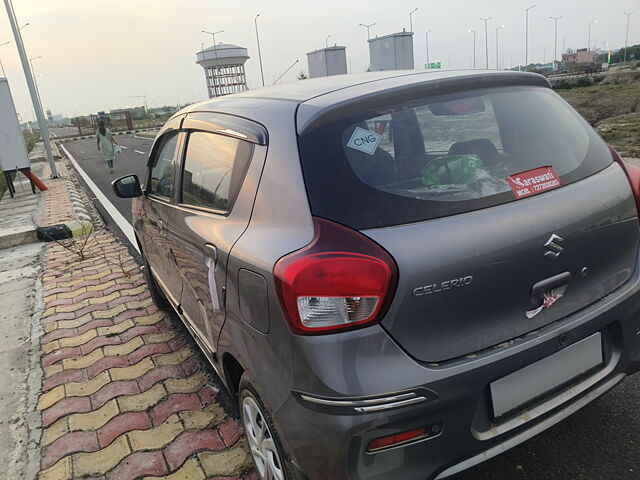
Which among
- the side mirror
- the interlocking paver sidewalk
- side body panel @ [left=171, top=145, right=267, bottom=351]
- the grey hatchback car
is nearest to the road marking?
the interlocking paver sidewalk

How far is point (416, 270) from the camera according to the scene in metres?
1.56

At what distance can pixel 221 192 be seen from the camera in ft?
7.52

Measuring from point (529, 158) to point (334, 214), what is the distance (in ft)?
2.86

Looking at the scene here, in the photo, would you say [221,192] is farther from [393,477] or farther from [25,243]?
[25,243]

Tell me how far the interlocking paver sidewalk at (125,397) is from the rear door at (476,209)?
142 cm

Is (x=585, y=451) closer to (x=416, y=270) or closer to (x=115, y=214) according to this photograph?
(x=416, y=270)

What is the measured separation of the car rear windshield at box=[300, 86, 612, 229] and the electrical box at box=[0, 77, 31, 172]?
39.8 ft

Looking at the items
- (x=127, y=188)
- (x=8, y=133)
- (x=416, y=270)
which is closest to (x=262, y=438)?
(x=416, y=270)

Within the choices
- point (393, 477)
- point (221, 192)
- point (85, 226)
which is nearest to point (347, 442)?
point (393, 477)

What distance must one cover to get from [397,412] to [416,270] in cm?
44

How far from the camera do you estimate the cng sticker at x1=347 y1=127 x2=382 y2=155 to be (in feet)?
5.84

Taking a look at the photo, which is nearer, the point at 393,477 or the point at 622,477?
the point at 393,477

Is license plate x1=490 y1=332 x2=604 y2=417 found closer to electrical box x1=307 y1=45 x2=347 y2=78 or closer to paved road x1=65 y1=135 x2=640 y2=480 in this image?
paved road x1=65 y1=135 x2=640 y2=480

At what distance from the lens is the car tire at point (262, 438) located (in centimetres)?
188
